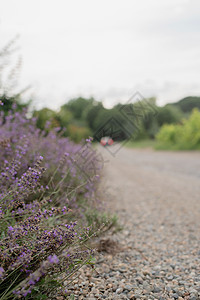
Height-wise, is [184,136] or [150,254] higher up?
[150,254]

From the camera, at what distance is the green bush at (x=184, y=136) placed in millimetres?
16402

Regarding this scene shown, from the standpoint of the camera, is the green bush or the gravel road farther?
the green bush

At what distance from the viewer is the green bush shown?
1640 cm

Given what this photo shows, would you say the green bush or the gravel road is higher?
the gravel road

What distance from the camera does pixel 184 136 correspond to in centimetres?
1702

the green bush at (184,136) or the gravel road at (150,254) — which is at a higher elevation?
the gravel road at (150,254)

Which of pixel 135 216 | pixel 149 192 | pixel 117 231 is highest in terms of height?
pixel 117 231

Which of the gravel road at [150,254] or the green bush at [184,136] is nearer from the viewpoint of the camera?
the gravel road at [150,254]

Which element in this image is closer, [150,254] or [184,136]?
[150,254]

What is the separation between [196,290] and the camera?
188 cm

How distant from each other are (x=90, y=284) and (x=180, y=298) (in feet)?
1.95

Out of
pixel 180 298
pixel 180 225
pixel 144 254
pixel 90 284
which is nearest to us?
pixel 180 298

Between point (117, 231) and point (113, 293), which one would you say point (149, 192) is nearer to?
point (117, 231)

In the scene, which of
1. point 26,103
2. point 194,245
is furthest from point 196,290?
point 26,103
